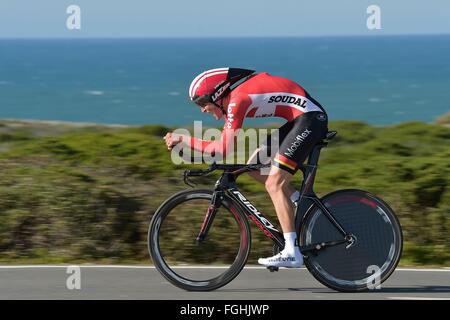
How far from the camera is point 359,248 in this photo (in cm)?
798

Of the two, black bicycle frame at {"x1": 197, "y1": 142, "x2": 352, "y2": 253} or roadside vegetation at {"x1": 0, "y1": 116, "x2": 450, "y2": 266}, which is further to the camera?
roadside vegetation at {"x1": 0, "y1": 116, "x2": 450, "y2": 266}

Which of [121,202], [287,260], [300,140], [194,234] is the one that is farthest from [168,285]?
[121,202]

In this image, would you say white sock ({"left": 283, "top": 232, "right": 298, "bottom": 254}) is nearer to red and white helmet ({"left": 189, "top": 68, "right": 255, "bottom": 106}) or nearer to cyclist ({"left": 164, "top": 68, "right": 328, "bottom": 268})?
cyclist ({"left": 164, "top": 68, "right": 328, "bottom": 268})

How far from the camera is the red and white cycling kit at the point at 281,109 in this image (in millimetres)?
7562

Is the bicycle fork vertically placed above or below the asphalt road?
above

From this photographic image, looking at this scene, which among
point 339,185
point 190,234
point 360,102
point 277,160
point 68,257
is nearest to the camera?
point 277,160

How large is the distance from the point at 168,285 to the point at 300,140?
5.31 ft

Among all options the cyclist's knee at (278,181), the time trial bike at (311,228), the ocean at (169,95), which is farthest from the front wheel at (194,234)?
the ocean at (169,95)

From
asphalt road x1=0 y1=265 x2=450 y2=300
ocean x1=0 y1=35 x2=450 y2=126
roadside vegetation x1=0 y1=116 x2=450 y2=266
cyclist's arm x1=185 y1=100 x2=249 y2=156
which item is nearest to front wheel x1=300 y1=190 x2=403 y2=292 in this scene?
asphalt road x1=0 y1=265 x2=450 y2=300

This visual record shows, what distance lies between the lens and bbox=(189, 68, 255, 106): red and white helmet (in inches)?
302

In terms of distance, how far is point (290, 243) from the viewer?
775cm

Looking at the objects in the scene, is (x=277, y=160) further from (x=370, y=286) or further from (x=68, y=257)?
(x=68, y=257)

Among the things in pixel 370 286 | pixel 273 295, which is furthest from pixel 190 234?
pixel 370 286
